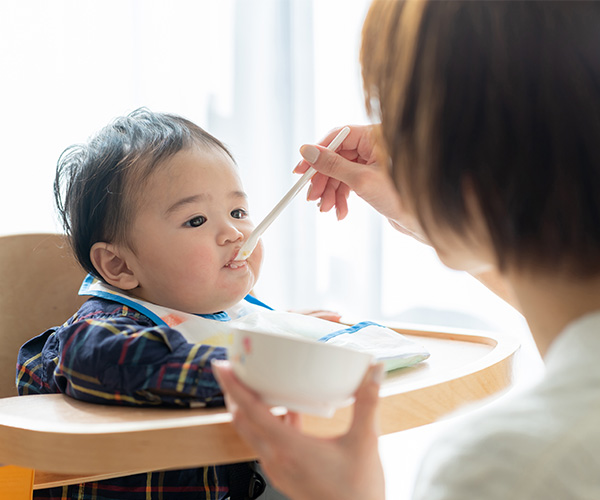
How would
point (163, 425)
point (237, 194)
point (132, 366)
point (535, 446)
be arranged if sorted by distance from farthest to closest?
point (237, 194)
point (132, 366)
point (163, 425)
point (535, 446)

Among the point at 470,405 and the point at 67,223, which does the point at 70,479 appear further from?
the point at 470,405

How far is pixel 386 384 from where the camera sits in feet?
2.42

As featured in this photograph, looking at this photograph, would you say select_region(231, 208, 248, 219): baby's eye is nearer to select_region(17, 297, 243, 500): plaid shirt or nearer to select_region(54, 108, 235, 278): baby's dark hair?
select_region(54, 108, 235, 278): baby's dark hair

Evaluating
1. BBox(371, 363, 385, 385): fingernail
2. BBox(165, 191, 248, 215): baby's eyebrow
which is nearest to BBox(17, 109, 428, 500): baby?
BBox(165, 191, 248, 215): baby's eyebrow

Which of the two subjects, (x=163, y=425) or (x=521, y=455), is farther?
(x=163, y=425)

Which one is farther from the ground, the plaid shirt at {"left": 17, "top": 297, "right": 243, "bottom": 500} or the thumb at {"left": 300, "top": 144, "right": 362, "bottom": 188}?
the thumb at {"left": 300, "top": 144, "right": 362, "bottom": 188}

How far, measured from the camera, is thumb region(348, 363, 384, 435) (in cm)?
51

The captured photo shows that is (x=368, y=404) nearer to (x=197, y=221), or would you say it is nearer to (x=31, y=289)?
(x=197, y=221)

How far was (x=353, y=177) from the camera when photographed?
37.3 inches

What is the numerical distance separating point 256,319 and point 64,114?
1271 millimetres

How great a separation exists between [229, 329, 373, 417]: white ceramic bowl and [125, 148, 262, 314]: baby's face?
45 centimetres

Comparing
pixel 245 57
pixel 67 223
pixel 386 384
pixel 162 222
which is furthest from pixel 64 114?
pixel 386 384

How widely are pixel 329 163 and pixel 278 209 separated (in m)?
0.10

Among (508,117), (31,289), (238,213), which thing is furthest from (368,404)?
(31,289)
